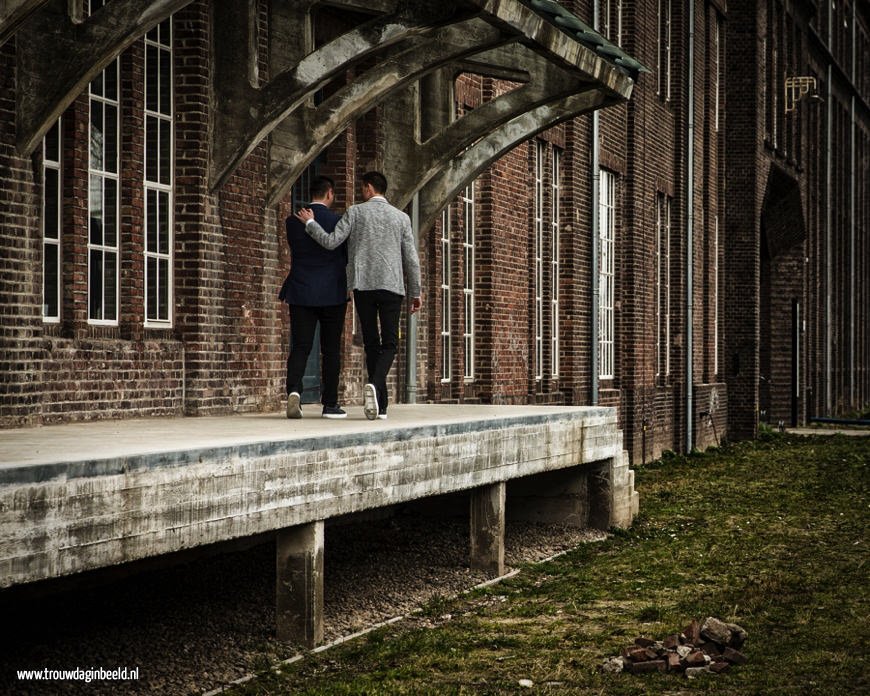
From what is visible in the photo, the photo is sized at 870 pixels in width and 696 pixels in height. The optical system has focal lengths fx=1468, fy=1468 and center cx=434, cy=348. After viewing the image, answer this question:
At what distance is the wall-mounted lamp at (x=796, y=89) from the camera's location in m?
34.8

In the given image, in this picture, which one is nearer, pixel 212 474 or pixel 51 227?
pixel 212 474

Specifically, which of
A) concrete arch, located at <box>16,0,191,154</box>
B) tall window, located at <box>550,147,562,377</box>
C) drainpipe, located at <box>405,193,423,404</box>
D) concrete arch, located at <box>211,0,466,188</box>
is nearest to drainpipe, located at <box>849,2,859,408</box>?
tall window, located at <box>550,147,562,377</box>

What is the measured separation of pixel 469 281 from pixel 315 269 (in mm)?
6703

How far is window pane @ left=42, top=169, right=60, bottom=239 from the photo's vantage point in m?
9.42

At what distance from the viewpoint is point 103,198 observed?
32.9 ft

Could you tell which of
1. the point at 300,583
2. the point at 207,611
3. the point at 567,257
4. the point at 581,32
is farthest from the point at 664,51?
the point at 300,583

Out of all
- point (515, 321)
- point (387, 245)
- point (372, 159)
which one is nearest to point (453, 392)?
point (515, 321)

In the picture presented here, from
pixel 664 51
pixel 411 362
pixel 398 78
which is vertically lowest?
pixel 411 362

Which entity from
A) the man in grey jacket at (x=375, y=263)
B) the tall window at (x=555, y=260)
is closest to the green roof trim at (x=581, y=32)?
the man in grey jacket at (x=375, y=263)

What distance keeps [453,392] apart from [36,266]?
762 centimetres

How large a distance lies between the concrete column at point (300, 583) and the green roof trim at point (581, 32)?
4.78 m

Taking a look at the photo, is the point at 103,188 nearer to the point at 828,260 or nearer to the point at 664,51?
the point at 664,51

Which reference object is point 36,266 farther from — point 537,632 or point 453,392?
point 453,392

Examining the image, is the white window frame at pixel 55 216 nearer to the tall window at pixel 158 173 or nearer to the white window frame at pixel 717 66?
the tall window at pixel 158 173
